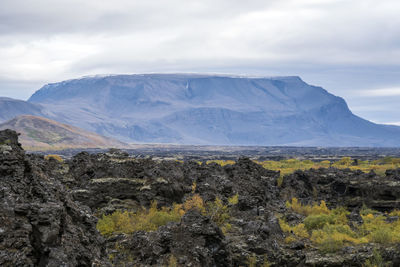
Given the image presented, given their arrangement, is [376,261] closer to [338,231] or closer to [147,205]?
[338,231]

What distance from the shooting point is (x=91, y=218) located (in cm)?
1853

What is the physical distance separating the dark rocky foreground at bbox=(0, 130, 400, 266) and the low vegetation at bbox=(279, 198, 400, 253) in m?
1.18

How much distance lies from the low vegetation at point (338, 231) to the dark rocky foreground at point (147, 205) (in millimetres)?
1177

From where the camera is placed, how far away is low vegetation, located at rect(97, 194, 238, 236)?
30.7 metres

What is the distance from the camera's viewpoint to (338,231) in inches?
1345

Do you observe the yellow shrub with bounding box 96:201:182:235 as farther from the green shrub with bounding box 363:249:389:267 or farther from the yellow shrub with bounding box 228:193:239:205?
the green shrub with bounding box 363:249:389:267

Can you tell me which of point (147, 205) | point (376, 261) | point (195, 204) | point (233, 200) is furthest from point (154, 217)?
point (376, 261)

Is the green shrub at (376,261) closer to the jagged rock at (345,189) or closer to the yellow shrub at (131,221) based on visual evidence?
the yellow shrub at (131,221)

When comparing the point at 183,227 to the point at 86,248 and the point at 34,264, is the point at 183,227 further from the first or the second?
the point at 34,264

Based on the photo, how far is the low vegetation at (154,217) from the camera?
30.7 metres

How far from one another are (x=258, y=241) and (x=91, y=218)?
41.7ft

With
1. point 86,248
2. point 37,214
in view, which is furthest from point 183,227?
point 37,214

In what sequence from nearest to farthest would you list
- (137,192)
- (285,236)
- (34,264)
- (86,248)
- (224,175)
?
(34,264)
(86,248)
(285,236)
(137,192)
(224,175)

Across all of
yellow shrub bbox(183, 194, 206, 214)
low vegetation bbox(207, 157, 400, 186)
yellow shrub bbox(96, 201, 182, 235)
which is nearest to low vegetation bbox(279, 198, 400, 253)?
yellow shrub bbox(183, 194, 206, 214)
